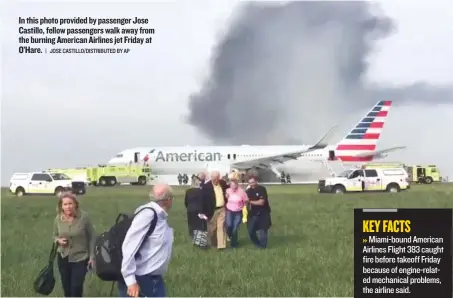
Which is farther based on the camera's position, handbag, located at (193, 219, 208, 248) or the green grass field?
handbag, located at (193, 219, 208, 248)

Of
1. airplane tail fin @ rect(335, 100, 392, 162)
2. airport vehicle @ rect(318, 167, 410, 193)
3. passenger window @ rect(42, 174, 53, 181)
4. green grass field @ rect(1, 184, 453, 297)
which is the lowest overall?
green grass field @ rect(1, 184, 453, 297)

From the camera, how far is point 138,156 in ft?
34.3

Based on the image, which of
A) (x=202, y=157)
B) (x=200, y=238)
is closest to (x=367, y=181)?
(x=202, y=157)

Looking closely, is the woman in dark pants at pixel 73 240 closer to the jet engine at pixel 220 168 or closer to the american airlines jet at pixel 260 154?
the american airlines jet at pixel 260 154

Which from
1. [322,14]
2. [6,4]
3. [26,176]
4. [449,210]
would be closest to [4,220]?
[26,176]

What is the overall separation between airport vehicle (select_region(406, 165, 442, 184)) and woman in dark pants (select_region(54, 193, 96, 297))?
4271mm

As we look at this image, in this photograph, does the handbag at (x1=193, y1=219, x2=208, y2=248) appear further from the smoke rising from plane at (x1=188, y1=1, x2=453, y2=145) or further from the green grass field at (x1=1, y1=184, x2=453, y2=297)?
the smoke rising from plane at (x1=188, y1=1, x2=453, y2=145)

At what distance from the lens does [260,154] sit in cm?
1111

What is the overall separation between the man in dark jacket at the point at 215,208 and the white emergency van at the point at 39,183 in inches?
74.7

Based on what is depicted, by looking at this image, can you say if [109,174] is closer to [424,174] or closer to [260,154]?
[260,154]

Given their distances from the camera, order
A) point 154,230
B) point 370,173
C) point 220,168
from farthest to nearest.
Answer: point 370,173
point 220,168
point 154,230

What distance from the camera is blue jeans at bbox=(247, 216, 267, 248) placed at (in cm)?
1030

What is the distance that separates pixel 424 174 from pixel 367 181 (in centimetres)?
252

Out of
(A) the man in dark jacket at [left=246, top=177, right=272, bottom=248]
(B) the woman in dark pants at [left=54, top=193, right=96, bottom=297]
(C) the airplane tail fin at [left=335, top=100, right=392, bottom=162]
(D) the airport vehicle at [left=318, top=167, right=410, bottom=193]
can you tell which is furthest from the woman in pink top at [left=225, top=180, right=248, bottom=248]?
(B) the woman in dark pants at [left=54, top=193, right=96, bottom=297]
